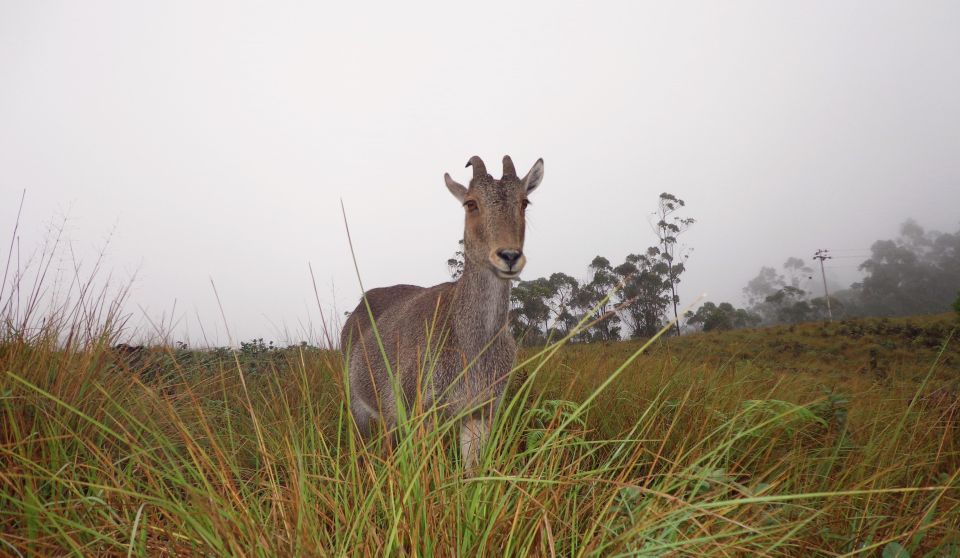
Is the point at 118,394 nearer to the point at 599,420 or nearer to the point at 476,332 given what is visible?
the point at 476,332

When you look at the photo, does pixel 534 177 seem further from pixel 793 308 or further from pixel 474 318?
pixel 793 308

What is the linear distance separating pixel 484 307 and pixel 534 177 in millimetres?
1638

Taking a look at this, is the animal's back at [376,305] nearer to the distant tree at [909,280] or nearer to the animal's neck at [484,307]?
the animal's neck at [484,307]

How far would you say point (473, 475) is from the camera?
8.71ft

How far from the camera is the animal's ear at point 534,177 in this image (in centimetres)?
520

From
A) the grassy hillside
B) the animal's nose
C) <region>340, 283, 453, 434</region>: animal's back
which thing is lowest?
the grassy hillside

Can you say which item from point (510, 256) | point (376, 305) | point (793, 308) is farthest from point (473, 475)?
point (793, 308)

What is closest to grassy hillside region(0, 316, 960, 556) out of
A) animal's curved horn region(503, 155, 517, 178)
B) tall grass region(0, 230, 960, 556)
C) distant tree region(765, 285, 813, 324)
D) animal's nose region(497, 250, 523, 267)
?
tall grass region(0, 230, 960, 556)

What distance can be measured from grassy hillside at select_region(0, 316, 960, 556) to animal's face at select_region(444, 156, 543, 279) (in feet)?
3.44

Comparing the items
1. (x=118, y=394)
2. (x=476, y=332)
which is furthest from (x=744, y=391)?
(x=118, y=394)

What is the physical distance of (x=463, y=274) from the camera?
199 inches

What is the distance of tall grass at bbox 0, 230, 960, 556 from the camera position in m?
1.98

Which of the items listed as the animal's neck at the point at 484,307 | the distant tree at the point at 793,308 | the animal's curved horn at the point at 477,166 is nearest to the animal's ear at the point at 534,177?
the animal's curved horn at the point at 477,166

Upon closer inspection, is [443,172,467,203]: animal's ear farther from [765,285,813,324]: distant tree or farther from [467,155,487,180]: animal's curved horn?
[765,285,813,324]: distant tree
